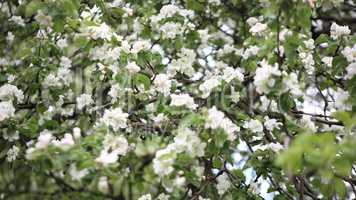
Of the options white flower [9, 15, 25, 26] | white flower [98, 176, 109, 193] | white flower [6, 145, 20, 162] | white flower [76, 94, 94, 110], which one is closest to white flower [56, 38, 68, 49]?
white flower [9, 15, 25, 26]

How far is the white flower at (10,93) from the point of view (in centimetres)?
292

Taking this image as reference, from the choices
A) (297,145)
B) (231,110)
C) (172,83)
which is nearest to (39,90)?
(172,83)

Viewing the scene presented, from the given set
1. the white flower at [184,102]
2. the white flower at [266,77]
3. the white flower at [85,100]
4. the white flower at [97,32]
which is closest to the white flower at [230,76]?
the white flower at [184,102]

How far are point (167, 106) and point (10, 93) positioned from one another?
3.07ft

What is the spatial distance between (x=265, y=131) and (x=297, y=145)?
121 cm

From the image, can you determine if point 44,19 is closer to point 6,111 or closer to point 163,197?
point 6,111

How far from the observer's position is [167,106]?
250cm

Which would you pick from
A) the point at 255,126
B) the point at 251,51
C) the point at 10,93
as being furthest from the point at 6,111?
the point at 251,51

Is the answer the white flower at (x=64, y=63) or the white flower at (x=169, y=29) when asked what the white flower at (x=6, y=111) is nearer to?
the white flower at (x=64, y=63)

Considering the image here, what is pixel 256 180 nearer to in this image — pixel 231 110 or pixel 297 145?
pixel 231 110

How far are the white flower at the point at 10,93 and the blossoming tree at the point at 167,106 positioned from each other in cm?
2

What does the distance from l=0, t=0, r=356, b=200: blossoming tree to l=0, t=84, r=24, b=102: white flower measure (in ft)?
0.05

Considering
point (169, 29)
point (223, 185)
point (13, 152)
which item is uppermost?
point (169, 29)

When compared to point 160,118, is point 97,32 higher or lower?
higher
